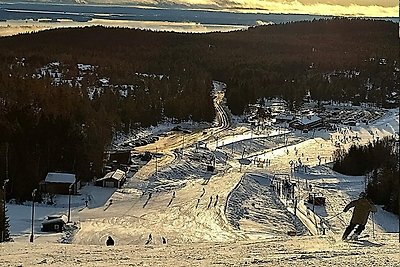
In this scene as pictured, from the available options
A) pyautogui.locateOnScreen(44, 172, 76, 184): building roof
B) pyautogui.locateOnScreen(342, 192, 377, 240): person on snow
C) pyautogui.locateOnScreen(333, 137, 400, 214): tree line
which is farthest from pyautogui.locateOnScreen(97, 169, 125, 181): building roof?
pyautogui.locateOnScreen(342, 192, 377, 240): person on snow

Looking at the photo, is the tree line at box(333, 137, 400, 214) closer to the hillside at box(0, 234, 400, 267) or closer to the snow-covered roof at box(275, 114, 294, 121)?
the snow-covered roof at box(275, 114, 294, 121)

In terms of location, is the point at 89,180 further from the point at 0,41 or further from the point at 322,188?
the point at 0,41

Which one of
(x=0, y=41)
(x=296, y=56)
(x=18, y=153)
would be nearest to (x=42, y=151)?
(x=18, y=153)

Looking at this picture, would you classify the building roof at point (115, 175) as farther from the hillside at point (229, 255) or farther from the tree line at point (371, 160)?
the hillside at point (229, 255)

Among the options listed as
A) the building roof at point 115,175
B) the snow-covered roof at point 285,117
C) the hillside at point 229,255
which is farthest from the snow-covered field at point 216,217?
the snow-covered roof at point 285,117

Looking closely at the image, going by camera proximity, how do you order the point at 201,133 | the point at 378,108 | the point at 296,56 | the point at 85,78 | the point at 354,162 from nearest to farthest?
1. the point at 354,162
2. the point at 201,133
3. the point at 378,108
4. the point at 85,78
5. the point at 296,56

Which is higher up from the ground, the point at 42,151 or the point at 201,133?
the point at 42,151
